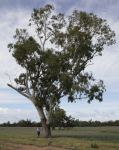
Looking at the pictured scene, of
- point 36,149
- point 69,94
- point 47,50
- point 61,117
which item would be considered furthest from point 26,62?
point 36,149

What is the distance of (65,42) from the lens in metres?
65.6

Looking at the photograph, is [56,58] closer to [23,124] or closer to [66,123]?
[66,123]

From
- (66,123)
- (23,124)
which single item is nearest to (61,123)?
(66,123)

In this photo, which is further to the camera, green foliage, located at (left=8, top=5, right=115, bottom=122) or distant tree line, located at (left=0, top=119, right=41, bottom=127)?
distant tree line, located at (left=0, top=119, right=41, bottom=127)

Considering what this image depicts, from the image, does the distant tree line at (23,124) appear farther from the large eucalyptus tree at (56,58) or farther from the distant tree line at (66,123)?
the large eucalyptus tree at (56,58)

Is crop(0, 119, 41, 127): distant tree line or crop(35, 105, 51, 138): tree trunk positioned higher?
crop(0, 119, 41, 127): distant tree line

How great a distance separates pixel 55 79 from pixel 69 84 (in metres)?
3.38

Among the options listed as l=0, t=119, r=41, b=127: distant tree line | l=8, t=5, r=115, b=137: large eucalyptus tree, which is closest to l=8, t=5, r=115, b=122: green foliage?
l=8, t=5, r=115, b=137: large eucalyptus tree

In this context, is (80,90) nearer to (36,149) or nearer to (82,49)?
(82,49)

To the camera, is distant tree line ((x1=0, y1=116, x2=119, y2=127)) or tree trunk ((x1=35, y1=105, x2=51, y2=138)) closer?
tree trunk ((x1=35, y1=105, x2=51, y2=138))

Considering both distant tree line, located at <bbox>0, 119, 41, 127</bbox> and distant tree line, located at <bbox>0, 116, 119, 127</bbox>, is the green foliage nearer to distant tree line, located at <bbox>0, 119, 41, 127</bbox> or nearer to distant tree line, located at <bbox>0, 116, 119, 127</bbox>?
distant tree line, located at <bbox>0, 116, 119, 127</bbox>

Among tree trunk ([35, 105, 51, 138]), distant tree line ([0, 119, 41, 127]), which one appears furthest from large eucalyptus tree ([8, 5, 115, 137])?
distant tree line ([0, 119, 41, 127])

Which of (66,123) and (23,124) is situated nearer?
(66,123)

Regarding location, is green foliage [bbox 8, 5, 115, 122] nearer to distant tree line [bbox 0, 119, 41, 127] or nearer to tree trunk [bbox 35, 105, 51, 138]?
tree trunk [bbox 35, 105, 51, 138]
